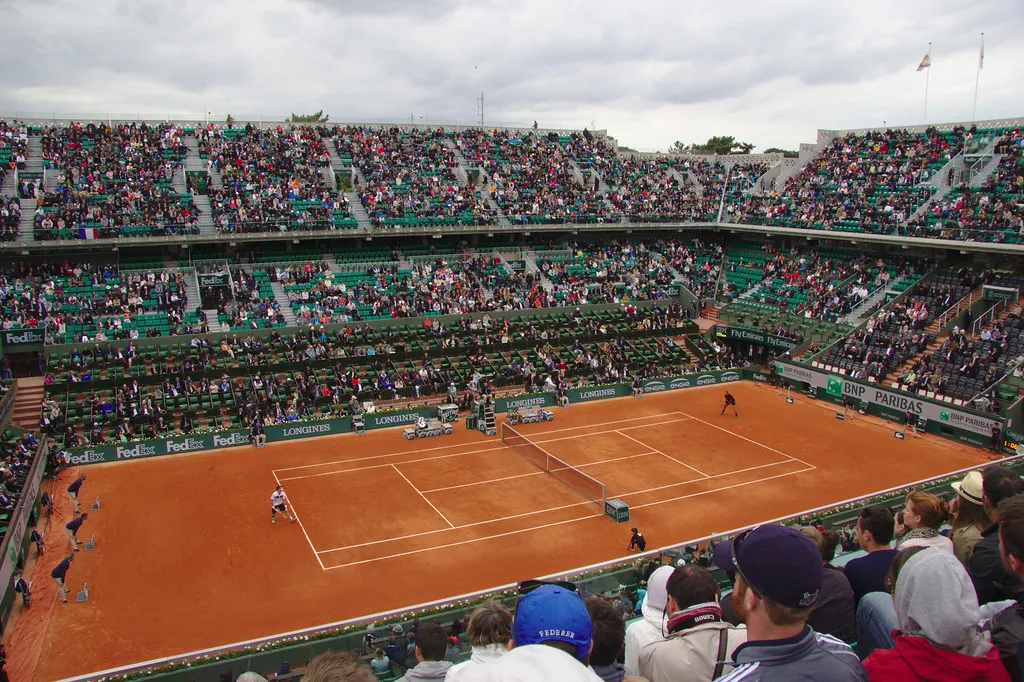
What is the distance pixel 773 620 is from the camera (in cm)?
354

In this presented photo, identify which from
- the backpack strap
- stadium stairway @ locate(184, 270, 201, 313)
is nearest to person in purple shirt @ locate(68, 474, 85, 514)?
stadium stairway @ locate(184, 270, 201, 313)

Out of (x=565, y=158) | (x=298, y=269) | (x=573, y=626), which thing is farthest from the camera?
(x=565, y=158)

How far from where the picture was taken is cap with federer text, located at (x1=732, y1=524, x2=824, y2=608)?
11.4 ft

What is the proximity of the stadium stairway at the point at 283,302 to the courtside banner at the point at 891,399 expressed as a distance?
3153 centimetres

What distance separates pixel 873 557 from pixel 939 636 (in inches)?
87.5

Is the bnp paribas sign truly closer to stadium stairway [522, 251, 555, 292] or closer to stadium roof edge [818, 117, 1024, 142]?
stadium stairway [522, 251, 555, 292]

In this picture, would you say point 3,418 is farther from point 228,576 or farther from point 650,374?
point 650,374

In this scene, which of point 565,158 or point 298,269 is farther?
point 565,158

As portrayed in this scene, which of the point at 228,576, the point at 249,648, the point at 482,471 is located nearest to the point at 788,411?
the point at 482,471

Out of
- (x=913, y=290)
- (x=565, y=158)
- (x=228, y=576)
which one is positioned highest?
(x=565, y=158)

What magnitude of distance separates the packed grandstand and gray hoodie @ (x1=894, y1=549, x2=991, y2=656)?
1176 inches

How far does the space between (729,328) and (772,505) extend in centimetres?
2632

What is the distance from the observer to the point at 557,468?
1246 inches

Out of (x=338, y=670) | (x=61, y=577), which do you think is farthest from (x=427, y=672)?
(x=61, y=577)
